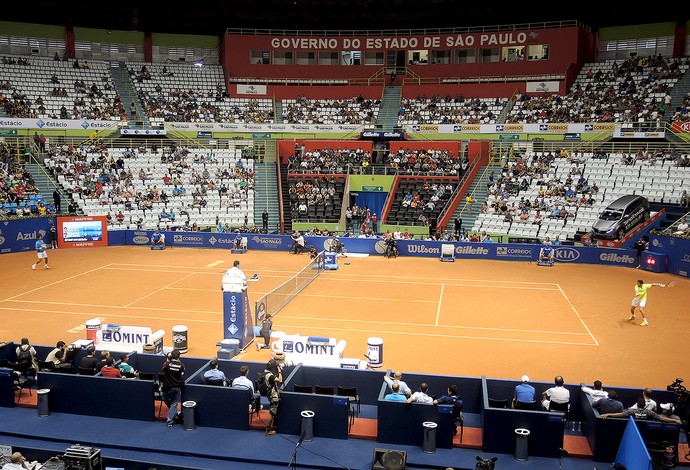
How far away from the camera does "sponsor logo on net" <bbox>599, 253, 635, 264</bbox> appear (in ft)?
114

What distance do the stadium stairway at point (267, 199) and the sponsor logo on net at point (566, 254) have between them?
64.2 feet

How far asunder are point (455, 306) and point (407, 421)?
1249cm

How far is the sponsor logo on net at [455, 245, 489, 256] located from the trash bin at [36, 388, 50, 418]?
2699 cm

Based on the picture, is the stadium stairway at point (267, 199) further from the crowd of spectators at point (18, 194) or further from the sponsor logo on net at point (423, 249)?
the crowd of spectators at point (18, 194)

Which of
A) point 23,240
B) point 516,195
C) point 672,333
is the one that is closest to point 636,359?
point 672,333

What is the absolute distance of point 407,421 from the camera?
1380 centimetres

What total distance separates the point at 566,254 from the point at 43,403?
97.6ft

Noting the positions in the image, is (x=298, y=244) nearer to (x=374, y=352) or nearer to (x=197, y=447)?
(x=374, y=352)

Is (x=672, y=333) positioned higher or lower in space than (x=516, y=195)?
lower

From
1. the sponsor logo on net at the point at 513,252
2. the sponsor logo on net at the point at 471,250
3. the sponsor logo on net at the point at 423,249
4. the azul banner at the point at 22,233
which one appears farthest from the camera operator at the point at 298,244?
the azul banner at the point at 22,233

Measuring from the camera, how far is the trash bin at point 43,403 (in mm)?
14977

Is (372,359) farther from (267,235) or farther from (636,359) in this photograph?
(267,235)

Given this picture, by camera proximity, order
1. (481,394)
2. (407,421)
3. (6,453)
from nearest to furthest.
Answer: (6,453) → (407,421) → (481,394)

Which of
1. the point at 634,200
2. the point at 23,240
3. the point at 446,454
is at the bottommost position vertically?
the point at 446,454
